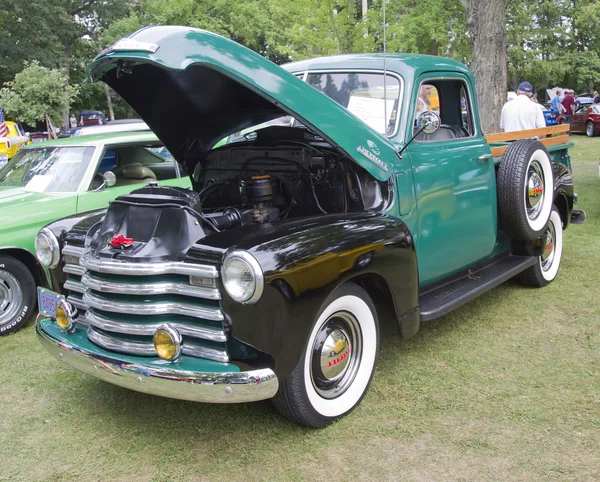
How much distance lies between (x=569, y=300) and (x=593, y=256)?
4.92 feet

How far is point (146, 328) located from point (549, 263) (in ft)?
13.4

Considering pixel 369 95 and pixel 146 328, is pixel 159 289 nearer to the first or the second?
pixel 146 328

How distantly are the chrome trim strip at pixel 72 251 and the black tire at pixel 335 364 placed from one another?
1.33 m

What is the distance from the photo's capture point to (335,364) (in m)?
3.07

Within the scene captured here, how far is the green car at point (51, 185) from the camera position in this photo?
184 inches

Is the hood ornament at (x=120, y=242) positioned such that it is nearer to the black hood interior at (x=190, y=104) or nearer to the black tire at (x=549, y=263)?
the black hood interior at (x=190, y=104)

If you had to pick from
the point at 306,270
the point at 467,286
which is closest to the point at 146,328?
the point at 306,270

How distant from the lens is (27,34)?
29.1m

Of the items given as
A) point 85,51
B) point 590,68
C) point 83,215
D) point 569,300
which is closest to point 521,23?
point 590,68

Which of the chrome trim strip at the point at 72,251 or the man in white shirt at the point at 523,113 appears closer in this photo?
the chrome trim strip at the point at 72,251

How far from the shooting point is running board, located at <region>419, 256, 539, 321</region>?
3.68 metres

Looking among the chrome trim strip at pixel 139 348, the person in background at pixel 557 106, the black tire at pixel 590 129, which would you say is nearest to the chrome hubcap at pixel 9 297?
the chrome trim strip at pixel 139 348

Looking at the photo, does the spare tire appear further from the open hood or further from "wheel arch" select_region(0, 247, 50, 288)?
"wheel arch" select_region(0, 247, 50, 288)

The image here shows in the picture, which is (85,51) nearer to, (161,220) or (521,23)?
(521,23)
